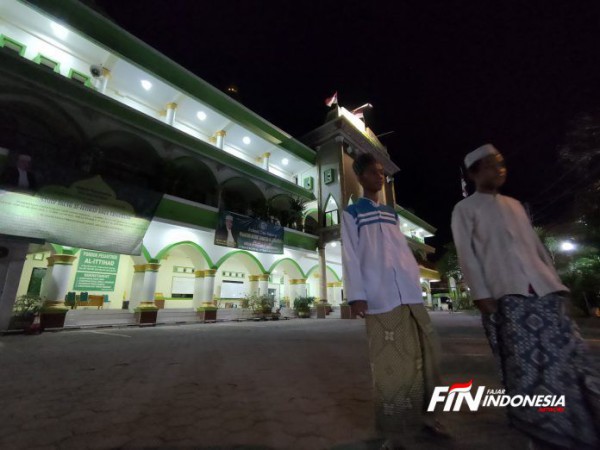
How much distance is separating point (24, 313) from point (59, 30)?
362 inches

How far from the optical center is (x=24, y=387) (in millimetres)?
2617

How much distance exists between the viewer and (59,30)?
9.76 metres

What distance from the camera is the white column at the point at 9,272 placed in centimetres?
716

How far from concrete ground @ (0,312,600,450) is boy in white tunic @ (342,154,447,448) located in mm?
175

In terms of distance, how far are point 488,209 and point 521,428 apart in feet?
3.98

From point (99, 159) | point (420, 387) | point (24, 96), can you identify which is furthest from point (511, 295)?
point (24, 96)

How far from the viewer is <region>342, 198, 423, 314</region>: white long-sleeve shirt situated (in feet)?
5.83

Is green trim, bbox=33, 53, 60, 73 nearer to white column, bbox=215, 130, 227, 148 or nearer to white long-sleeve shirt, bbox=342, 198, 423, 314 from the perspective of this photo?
white column, bbox=215, 130, 227, 148

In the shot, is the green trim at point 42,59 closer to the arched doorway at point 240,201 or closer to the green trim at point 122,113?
the green trim at point 122,113

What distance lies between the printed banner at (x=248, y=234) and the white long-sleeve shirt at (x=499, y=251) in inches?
419

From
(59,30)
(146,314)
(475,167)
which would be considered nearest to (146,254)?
(146,314)

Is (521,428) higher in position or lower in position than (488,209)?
lower

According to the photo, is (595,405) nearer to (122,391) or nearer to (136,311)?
(122,391)

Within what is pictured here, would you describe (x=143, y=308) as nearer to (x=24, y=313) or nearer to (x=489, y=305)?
(x=24, y=313)
